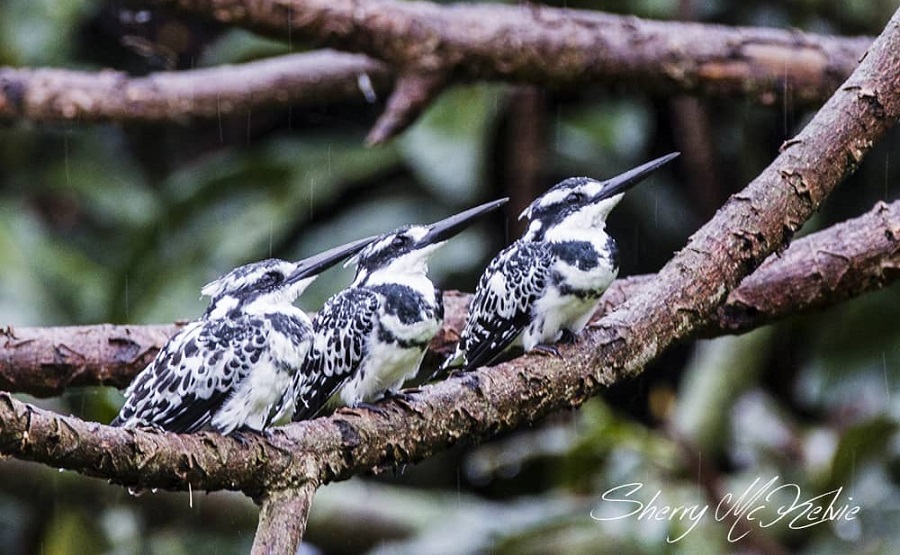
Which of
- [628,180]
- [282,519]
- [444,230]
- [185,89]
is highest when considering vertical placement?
[628,180]

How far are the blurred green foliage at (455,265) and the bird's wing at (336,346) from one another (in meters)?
1.24

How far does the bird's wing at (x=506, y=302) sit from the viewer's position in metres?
2.51

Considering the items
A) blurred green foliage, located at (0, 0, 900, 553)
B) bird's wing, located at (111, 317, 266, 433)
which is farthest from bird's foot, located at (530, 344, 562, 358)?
blurred green foliage, located at (0, 0, 900, 553)

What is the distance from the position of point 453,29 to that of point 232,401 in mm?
2009

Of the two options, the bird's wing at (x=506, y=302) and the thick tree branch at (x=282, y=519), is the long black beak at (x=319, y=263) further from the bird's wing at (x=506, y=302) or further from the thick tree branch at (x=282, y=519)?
the thick tree branch at (x=282, y=519)

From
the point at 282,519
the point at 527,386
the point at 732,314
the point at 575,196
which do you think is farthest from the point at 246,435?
the point at 732,314

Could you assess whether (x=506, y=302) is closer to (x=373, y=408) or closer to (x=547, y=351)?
(x=547, y=351)

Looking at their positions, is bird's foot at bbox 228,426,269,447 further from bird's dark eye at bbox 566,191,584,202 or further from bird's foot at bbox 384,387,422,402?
bird's dark eye at bbox 566,191,584,202

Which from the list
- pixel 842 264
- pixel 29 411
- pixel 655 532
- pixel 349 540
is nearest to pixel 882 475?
pixel 655 532

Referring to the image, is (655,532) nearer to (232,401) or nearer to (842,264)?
(842,264)

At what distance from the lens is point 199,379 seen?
224 cm

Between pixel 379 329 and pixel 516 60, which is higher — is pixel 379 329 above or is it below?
below

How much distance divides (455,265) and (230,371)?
8.77 ft

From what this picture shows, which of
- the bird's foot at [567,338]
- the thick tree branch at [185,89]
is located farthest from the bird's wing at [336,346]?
the thick tree branch at [185,89]
